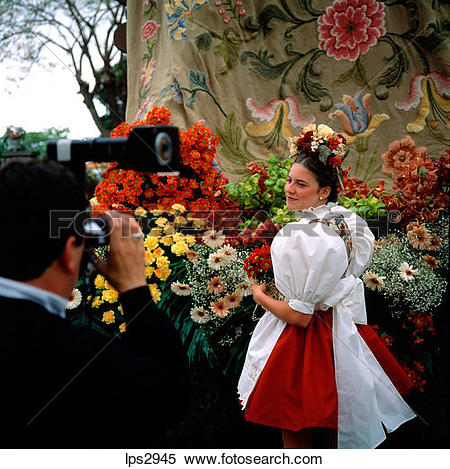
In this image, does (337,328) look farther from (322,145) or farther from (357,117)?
(357,117)

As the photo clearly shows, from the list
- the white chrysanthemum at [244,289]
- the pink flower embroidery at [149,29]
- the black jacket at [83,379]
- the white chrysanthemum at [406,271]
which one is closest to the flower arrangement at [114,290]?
the white chrysanthemum at [244,289]

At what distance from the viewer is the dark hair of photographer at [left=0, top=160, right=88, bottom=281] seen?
87 cm

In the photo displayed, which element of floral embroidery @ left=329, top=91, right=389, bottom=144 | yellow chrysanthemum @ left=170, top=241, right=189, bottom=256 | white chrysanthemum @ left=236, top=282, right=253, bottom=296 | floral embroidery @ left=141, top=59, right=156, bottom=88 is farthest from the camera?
floral embroidery @ left=141, top=59, right=156, bottom=88

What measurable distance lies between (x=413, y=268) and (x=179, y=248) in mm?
1336

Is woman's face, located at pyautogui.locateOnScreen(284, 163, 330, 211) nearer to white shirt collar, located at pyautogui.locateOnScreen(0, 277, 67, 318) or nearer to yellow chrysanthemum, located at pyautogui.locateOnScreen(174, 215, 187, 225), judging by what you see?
yellow chrysanthemum, located at pyautogui.locateOnScreen(174, 215, 187, 225)

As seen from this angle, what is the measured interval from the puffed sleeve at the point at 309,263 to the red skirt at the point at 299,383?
0.48ft

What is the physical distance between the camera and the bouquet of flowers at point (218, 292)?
233cm

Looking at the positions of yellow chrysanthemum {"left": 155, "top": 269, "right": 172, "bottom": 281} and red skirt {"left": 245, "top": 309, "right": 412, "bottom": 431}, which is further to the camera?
yellow chrysanthemum {"left": 155, "top": 269, "right": 172, "bottom": 281}

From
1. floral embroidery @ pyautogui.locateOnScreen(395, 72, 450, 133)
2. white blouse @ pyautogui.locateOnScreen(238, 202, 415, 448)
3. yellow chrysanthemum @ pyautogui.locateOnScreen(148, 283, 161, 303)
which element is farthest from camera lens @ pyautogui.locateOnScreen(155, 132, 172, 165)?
floral embroidery @ pyautogui.locateOnScreen(395, 72, 450, 133)

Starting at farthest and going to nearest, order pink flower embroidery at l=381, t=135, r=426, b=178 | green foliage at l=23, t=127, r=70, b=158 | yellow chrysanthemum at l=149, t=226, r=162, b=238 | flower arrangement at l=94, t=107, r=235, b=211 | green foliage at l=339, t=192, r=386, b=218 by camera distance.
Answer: green foliage at l=23, t=127, r=70, b=158, pink flower embroidery at l=381, t=135, r=426, b=178, flower arrangement at l=94, t=107, r=235, b=211, green foliage at l=339, t=192, r=386, b=218, yellow chrysanthemum at l=149, t=226, r=162, b=238

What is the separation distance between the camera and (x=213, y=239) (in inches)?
98.1

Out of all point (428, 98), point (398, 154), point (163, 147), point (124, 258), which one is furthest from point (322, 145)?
point (428, 98)

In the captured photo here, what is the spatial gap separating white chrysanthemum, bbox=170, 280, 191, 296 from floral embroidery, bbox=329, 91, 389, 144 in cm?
264

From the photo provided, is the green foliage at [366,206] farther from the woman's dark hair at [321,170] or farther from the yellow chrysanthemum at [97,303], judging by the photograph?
the yellow chrysanthemum at [97,303]
